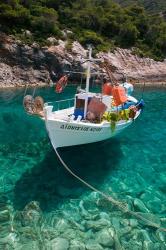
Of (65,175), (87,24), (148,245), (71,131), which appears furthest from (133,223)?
(87,24)

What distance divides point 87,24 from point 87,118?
171 ft

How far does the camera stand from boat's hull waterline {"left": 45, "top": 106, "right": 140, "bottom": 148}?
16656 millimetres

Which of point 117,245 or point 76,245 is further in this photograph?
point 117,245

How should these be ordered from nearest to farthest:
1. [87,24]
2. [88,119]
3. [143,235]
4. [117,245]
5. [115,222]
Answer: [117,245]
[143,235]
[115,222]
[88,119]
[87,24]

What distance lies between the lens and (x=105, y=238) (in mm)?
11602

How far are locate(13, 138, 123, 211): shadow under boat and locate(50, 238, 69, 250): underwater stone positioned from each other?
7.19ft

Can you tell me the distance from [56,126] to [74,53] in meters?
42.7

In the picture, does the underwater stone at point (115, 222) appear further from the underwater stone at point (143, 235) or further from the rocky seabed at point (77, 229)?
the underwater stone at point (143, 235)

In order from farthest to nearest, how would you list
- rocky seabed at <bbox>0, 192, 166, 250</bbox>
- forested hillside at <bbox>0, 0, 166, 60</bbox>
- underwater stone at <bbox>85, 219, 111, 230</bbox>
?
forested hillside at <bbox>0, 0, 166, 60</bbox>, underwater stone at <bbox>85, 219, 111, 230</bbox>, rocky seabed at <bbox>0, 192, 166, 250</bbox>

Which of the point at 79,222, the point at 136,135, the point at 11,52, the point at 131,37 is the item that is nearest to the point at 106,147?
the point at 136,135

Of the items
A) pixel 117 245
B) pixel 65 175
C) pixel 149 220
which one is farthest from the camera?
pixel 65 175

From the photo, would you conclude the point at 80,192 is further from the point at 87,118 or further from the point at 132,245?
the point at 87,118

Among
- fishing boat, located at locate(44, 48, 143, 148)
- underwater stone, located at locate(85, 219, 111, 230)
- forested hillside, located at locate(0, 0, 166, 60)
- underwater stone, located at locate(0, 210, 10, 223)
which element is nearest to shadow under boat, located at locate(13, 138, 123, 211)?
underwater stone, located at locate(0, 210, 10, 223)

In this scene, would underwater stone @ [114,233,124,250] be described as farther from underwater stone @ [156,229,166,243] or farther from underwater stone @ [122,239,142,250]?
underwater stone @ [156,229,166,243]
